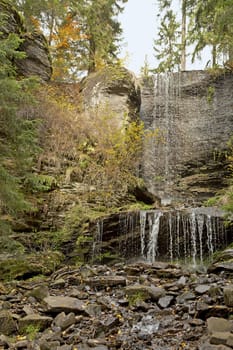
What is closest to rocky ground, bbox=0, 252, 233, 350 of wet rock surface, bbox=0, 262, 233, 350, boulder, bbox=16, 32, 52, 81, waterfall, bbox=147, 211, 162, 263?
wet rock surface, bbox=0, 262, 233, 350

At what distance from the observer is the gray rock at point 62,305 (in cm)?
414

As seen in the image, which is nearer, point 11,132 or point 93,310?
point 93,310

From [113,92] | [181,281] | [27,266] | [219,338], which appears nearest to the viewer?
[219,338]

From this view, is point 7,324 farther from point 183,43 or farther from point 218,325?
point 183,43

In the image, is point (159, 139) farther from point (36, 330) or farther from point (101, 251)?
point (36, 330)

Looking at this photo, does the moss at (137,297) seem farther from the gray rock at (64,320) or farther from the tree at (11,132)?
the tree at (11,132)

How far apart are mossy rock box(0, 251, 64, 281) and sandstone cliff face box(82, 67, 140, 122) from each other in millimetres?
7224

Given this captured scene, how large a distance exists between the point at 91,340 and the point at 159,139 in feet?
40.0

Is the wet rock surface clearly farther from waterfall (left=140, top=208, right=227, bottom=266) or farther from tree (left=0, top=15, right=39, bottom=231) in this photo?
waterfall (left=140, top=208, right=227, bottom=266)

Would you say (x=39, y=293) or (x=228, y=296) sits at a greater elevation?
(x=228, y=296)

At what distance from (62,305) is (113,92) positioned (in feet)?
36.6

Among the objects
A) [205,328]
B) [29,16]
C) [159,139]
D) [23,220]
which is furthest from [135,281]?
[29,16]

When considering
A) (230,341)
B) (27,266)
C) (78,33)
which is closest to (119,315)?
(230,341)

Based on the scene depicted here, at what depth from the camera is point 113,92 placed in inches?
551
